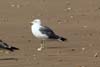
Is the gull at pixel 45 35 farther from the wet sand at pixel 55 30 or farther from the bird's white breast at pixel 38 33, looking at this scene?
the wet sand at pixel 55 30

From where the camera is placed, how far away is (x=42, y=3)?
24312 millimetres

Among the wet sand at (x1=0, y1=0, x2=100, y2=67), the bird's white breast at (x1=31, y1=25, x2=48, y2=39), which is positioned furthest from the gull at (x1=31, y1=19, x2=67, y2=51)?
the wet sand at (x1=0, y1=0, x2=100, y2=67)

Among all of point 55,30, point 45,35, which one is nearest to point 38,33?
point 45,35

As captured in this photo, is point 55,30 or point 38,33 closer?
point 38,33

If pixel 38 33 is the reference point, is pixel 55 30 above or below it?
above

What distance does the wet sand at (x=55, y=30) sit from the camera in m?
13.6

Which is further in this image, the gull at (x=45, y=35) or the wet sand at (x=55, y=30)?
the gull at (x=45, y=35)

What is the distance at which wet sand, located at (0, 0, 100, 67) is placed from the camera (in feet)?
44.7

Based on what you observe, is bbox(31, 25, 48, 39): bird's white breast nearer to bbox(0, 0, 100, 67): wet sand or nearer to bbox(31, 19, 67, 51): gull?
bbox(31, 19, 67, 51): gull

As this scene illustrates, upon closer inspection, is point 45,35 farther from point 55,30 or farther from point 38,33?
point 55,30

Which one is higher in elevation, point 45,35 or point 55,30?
point 55,30

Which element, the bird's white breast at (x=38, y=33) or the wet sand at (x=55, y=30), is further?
the bird's white breast at (x=38, y=33)

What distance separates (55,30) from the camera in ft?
61.5

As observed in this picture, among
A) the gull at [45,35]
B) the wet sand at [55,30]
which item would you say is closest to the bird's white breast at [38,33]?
the gull at [45,35]
